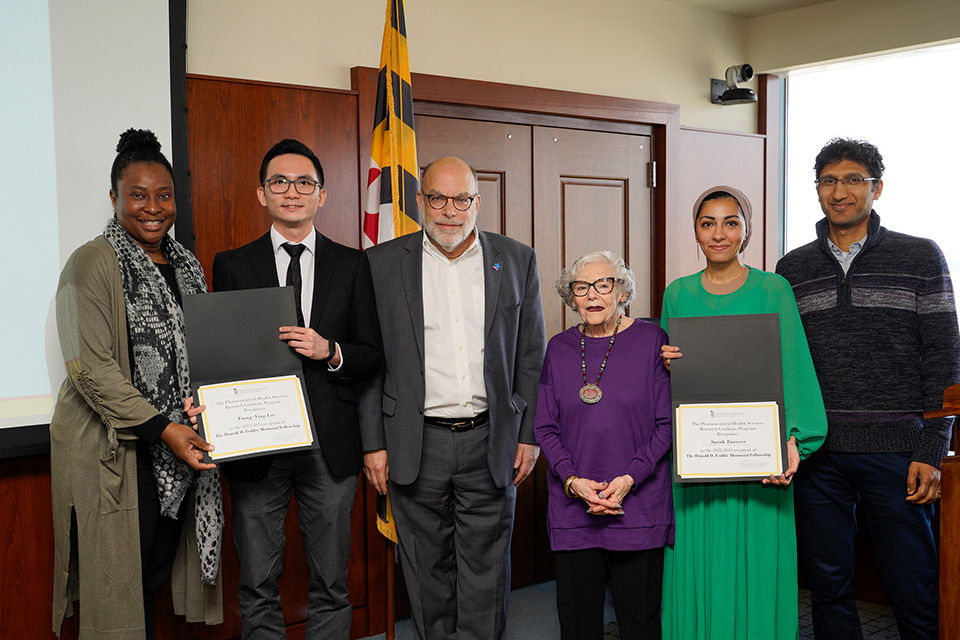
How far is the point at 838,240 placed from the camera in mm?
2430

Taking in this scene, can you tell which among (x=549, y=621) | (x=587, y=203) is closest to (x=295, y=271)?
(x=549, y=621)

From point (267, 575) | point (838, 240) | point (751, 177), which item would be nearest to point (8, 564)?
point (267, 575)

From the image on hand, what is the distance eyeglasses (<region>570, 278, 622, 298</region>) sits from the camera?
2258 millimetres

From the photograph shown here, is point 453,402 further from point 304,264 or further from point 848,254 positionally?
point 848,254

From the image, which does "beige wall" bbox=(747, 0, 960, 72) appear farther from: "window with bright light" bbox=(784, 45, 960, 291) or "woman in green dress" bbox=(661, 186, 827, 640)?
"woman in green dress" bbox=(661, 186, 827, 640)

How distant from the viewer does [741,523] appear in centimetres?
222

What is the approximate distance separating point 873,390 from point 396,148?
1805 millimetres

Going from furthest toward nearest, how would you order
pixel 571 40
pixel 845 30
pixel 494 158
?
pixel 845 30 → pixel 571 40 → pixel 494 158

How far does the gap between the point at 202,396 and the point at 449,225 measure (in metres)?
0.85

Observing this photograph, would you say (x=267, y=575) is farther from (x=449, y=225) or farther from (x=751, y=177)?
(x=751, y=177)

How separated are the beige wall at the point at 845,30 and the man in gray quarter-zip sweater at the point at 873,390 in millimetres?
2286

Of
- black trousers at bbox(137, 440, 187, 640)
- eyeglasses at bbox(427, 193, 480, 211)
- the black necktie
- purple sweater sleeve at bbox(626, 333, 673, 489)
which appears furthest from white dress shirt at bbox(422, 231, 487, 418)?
black trousers at bbox(137, 440, 187, 640)

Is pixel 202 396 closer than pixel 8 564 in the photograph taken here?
Yes

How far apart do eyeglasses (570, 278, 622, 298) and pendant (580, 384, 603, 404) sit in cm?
27
